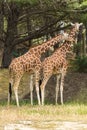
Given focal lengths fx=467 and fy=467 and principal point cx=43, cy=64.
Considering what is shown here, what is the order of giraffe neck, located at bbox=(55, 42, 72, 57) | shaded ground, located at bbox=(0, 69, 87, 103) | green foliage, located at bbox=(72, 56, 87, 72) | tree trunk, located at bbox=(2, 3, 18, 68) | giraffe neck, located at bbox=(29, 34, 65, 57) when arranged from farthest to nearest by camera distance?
1. green foliage, located at bbox=(72, 56, 87, 72)
2. tree trunk, located at bbox=(2, 3, 18, 68)
3. shaded ground, located at bbox=(0, 69, 87, 103)
4. giraffe neck, located at bbox=(55, 42, 72, 57)
5. giraffe neck, located at bbox=(29, 34, 65, 57)

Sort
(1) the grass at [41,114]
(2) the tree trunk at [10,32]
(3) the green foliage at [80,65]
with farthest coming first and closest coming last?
1. (3) the green foliage at [80,65]
2. (2) the tree trunk at [10,32]
3. (1) the grass at [41,114]

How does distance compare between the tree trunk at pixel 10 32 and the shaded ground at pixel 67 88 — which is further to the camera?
the tree trunk at pixel 10 32

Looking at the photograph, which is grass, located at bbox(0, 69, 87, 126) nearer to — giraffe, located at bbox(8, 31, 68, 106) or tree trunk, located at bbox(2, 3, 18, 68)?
giraffe, located at bbox(8, 31, 68, 106)

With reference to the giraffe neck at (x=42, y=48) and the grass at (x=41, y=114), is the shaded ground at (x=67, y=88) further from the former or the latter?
the grass at (x=41, y=114)

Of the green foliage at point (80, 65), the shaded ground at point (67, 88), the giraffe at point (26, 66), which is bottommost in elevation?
the shaded ground at point (67, 88)

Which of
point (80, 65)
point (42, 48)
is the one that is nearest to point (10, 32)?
point (80, 65)

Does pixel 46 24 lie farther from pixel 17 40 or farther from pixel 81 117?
pixel 81 117

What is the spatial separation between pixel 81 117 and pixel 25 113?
1.26 meters

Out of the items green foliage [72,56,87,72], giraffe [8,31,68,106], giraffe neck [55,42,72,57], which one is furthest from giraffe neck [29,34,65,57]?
green foliage [72,56,87,72]

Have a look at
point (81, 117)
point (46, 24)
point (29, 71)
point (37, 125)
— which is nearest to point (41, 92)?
point (29, 71)

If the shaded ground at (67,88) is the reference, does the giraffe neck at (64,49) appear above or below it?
above

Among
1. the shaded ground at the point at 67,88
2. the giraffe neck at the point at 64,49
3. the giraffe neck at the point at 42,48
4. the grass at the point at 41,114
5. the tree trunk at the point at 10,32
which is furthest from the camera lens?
the tree trunk at the point at 10,32

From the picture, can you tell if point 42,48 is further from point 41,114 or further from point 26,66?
point 41,114

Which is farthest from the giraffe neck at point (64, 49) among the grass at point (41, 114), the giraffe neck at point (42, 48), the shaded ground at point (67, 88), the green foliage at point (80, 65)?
the green foliage at point (80, 65)
